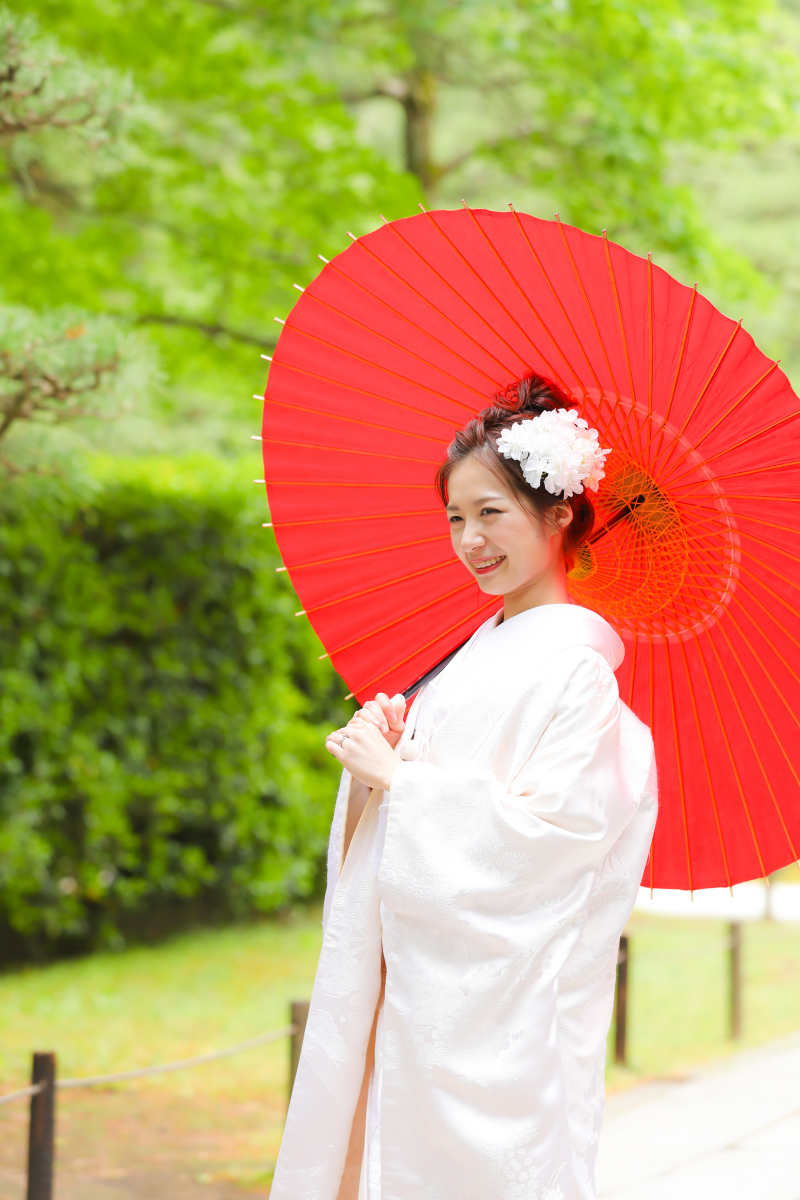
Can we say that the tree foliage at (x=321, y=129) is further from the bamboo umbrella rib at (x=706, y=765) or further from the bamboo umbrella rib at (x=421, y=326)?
the bamboo umbrella rib at (x=706, y=765)

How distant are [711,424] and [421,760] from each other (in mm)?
754

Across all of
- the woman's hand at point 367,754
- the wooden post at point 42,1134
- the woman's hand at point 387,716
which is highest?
the woman's hand at point 387,716

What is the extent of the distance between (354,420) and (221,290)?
5.53m

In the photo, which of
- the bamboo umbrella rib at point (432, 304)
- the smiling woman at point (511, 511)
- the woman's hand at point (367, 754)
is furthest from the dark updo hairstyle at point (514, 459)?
the woman's hand at point (367, 754)

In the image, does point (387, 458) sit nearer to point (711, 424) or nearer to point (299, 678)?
point (711, 424)

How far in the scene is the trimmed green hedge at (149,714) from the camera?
5918mm

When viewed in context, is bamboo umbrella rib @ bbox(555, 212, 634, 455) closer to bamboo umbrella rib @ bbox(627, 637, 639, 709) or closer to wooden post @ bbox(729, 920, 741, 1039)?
bamboo umbrella rib @ bbox(627, 637, 639, 709)

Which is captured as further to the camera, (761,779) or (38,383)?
(38,383)

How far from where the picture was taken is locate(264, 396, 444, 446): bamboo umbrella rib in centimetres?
236

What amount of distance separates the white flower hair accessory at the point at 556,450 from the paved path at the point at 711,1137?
236 centimetres

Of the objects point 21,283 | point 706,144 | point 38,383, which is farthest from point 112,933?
point 706,144

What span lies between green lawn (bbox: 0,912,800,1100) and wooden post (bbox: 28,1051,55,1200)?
160 cm

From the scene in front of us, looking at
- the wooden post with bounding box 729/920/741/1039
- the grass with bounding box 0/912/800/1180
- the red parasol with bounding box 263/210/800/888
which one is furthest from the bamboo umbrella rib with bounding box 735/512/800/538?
the wooden post with bounding box 729/920/741/1039

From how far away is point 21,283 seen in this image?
629cm
